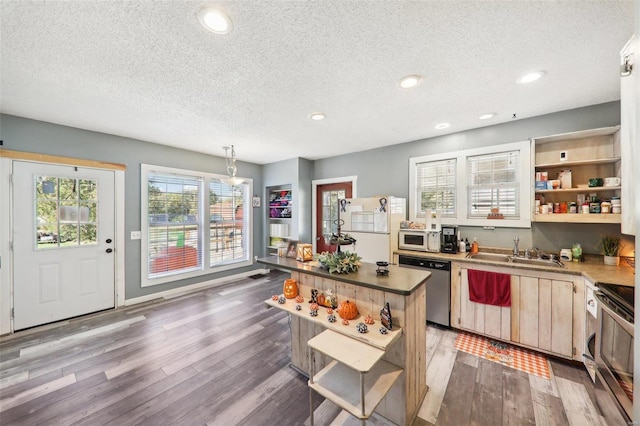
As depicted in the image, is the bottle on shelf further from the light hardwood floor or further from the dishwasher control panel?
the light hardwood floor

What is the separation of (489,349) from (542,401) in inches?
27.8

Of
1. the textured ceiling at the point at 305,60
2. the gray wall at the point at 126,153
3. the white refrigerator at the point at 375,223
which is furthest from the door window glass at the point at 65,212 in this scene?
the white refrigerator at the point at 375,223

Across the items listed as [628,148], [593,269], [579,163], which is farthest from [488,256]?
[628,148]

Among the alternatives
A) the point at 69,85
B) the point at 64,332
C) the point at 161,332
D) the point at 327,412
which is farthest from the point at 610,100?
the point at 64,332

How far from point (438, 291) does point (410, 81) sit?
8.00 feet

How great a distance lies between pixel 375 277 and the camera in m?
1.79

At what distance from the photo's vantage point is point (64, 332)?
2.88 m

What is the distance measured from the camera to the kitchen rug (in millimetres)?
2232

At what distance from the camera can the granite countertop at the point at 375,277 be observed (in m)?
1.56

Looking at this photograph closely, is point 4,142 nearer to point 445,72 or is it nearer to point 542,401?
point 445,72

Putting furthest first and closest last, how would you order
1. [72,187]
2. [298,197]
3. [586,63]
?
[298,197], [72,187], [586,63]

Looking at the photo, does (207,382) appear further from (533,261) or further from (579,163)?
(579,163)

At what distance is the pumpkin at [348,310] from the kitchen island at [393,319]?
0.13ft

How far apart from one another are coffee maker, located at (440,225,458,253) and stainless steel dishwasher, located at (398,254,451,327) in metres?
0.31
